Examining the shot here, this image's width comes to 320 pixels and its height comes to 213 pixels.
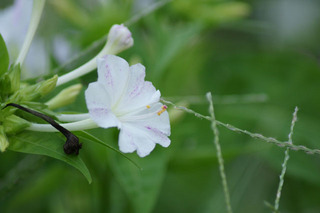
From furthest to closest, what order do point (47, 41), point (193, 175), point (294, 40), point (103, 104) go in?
point (294, 40) < point (193, 175) < point (47, 41) < point (103, 104)

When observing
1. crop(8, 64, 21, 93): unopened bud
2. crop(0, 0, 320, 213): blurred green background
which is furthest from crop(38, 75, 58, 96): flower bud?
crop(0, 0, 320, 213): blurred green background

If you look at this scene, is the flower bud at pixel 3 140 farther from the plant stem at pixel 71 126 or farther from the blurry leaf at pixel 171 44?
the blurry leaf at pixel 171 44

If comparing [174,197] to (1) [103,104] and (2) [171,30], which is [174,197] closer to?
(2) [171,30]

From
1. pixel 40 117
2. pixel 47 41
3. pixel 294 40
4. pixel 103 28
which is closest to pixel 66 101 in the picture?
pixel 40 117

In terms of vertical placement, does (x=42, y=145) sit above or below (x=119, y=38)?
below

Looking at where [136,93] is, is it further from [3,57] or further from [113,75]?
[3,57]

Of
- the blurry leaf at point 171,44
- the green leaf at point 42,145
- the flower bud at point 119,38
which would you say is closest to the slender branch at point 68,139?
the green leaf at point 42,145

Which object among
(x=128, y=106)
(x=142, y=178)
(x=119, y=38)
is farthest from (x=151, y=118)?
(x=142, y=178)
